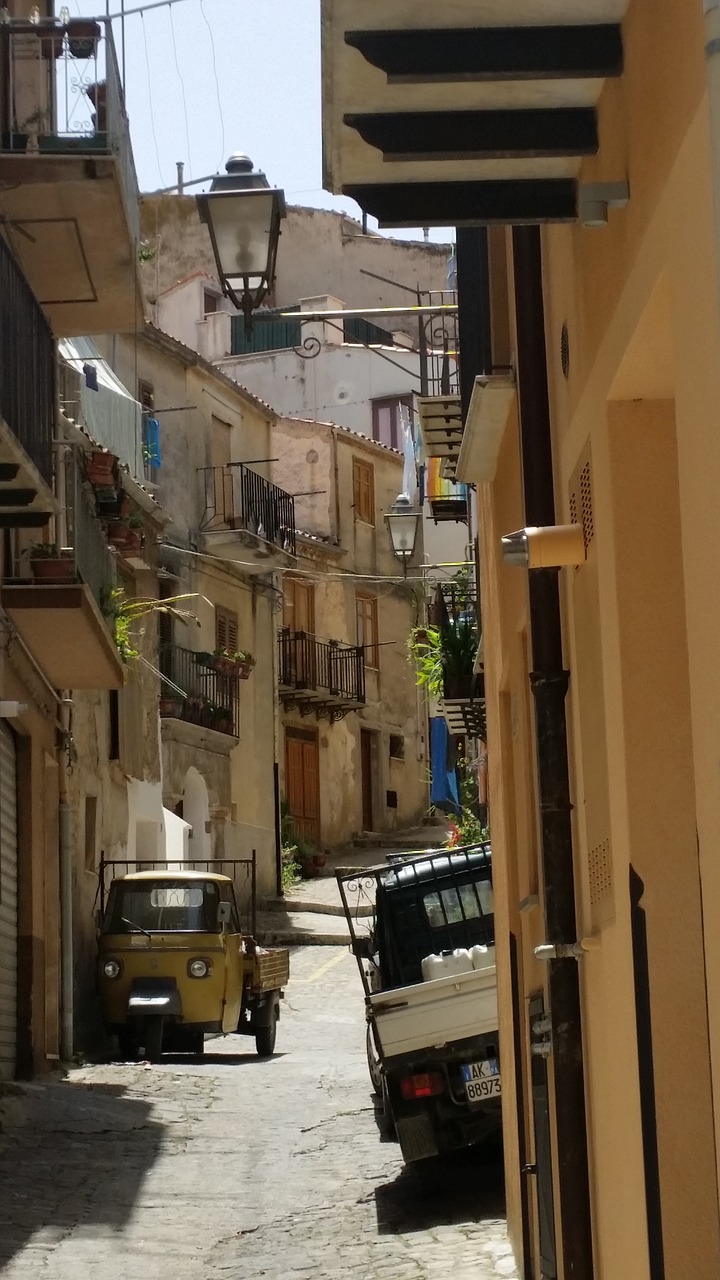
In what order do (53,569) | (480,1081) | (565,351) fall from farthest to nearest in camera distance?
(53,569), (480,1081), (565,351)

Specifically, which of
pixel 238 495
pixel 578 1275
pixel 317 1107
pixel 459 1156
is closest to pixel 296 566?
pixel 238 495

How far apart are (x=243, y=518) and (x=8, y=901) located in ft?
64.0

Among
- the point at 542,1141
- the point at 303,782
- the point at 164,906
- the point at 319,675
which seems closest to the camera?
the point at 542,1141

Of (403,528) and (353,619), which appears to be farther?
(353,619)

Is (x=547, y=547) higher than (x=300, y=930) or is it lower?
higher

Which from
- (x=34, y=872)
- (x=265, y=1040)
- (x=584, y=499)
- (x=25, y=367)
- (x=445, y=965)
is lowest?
(x=265, y=1040)

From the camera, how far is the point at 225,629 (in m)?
37.0

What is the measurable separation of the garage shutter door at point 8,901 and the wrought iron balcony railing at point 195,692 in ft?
43.8

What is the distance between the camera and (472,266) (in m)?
9.61

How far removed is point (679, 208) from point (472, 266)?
6171 millimetres

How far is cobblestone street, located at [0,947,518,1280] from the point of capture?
32.8 ft

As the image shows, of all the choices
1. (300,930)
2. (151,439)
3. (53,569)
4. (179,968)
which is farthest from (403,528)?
(53,569)

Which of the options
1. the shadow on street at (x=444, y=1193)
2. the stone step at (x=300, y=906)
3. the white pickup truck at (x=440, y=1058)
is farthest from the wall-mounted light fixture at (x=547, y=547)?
the stone step at (x=300, y=906)

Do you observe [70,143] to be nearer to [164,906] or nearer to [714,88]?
[164,906]
